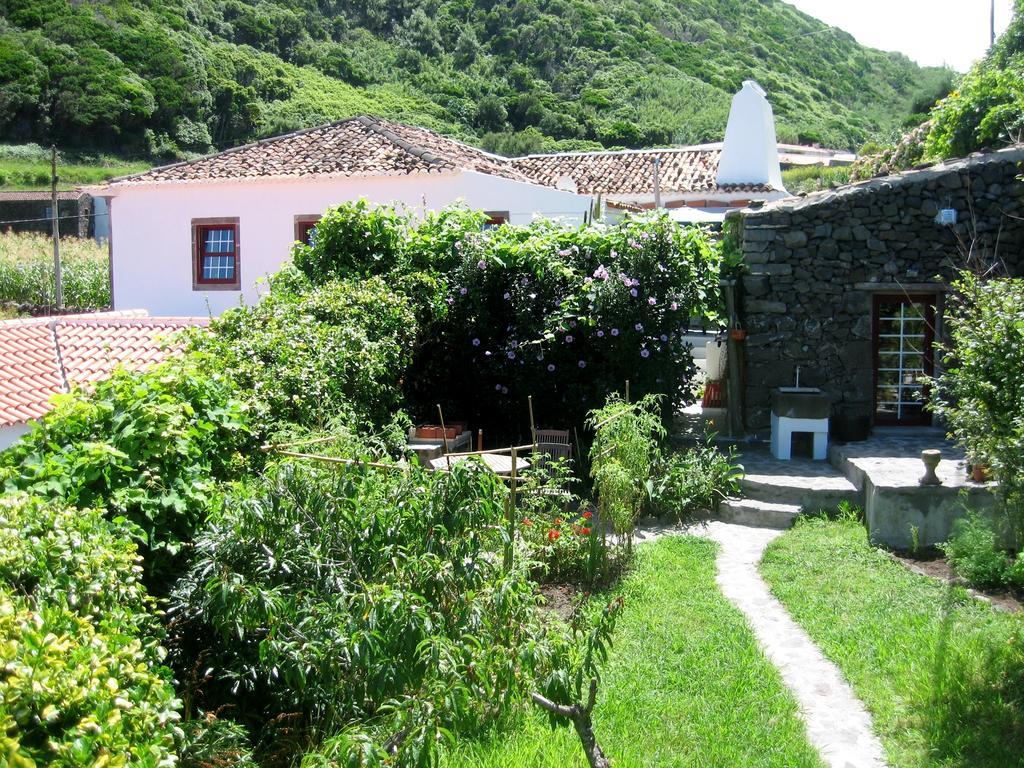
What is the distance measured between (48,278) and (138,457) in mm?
24592

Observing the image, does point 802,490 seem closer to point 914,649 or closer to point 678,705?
point 914,649

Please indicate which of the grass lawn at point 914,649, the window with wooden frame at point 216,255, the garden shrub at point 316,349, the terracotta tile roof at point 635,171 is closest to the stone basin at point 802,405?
the grass lawn at point 914,649

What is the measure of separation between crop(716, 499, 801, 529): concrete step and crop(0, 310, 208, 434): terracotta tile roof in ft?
25.2

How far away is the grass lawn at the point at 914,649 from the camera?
518cm

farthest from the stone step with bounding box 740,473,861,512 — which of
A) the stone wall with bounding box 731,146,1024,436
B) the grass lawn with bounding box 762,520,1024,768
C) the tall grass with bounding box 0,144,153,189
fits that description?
the tall grass with bounding box 0,144,153,189

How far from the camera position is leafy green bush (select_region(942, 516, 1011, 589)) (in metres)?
7.41

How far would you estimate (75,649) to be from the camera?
3248mm

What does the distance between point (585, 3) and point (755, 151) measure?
3383 cm

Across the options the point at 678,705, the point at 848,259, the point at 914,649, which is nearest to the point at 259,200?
the point at 848,259

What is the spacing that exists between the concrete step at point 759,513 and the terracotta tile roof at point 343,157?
31.2 ft

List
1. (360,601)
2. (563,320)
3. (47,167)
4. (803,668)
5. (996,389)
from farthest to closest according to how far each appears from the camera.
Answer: (47,167) → (563,320) → (996,389) → (803,668) → (360,601)

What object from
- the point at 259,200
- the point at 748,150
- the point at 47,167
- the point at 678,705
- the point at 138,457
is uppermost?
the point at 47,167

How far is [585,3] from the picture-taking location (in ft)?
184

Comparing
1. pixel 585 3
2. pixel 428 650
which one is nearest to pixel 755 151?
pixel 428 650
